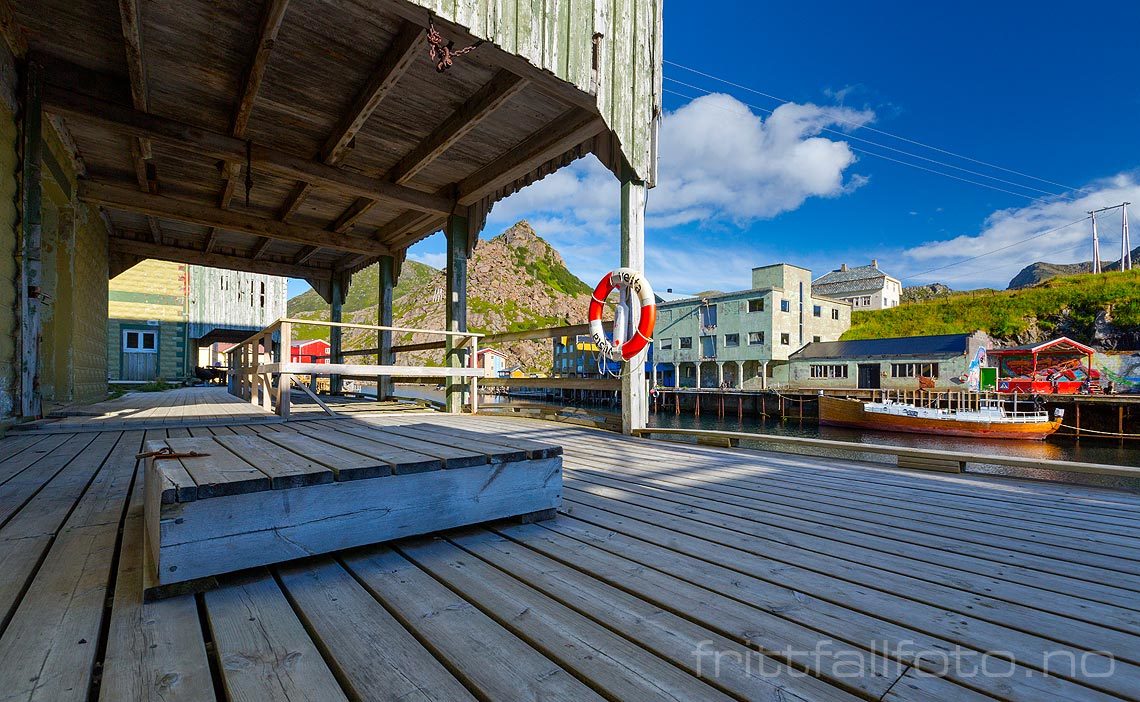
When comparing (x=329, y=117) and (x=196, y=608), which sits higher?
(x=329, y=117)

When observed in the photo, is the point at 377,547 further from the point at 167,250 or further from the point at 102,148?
the point at 167,250

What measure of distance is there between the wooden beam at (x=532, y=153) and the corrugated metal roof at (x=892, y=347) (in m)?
26.8

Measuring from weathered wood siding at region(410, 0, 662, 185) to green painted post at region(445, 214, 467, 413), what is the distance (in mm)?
2612

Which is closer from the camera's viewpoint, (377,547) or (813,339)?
(377,547)

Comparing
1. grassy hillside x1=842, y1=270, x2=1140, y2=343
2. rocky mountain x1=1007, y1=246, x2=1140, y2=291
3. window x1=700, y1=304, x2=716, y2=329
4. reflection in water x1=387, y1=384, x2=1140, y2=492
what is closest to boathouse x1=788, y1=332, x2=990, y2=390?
reflection in water x1=387, y1=384, x2=1140, y2=492

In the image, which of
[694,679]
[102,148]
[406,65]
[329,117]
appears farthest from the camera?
[102,148]

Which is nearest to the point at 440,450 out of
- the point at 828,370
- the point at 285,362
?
the point at 285,362

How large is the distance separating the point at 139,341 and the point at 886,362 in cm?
3089

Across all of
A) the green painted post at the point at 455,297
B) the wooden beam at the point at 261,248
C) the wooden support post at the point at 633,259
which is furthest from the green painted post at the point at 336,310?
the wooden support post at the point at 633,259

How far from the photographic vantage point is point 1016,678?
1.00m

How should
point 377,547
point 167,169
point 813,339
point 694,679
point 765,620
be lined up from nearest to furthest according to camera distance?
point 694,679 → point 765,620 → point 377,547 → point 167,169 → point 813,339

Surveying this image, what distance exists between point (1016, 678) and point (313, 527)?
1.73 m

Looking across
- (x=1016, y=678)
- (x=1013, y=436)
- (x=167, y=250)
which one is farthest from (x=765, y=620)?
(x=1013, y=436)

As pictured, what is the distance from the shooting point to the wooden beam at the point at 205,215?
20.9 ft
